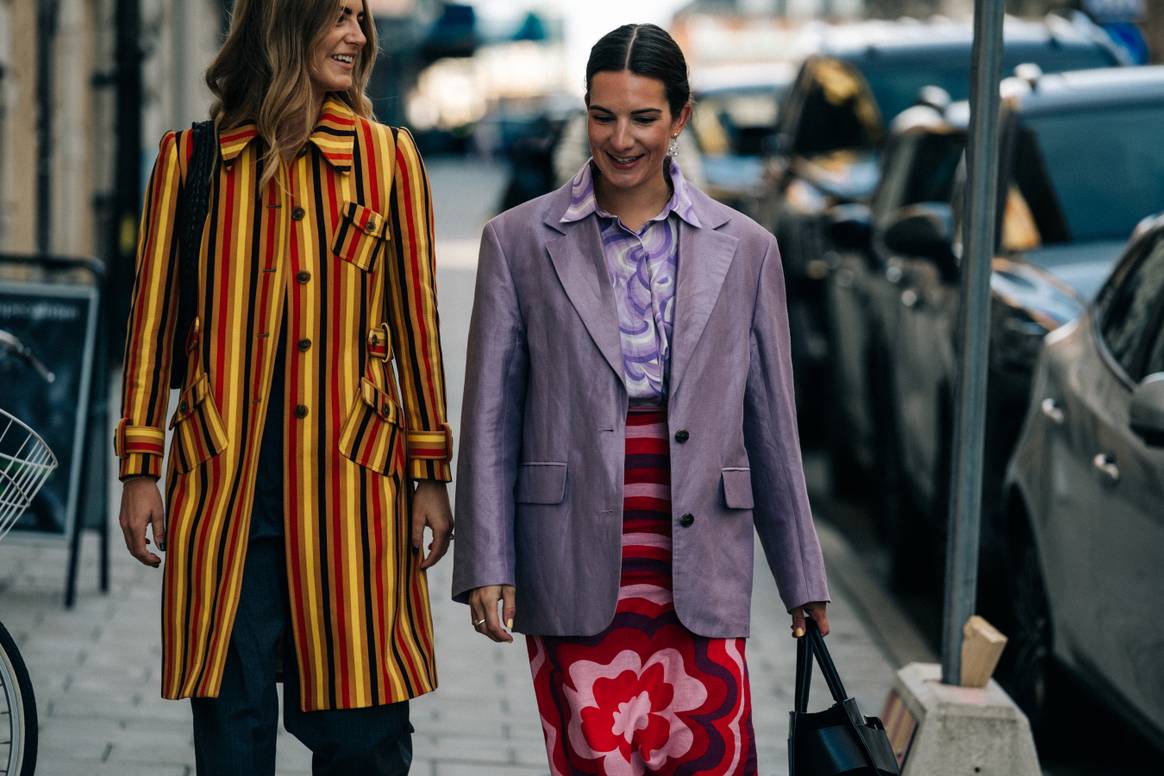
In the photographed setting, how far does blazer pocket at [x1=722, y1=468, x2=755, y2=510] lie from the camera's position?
363cm

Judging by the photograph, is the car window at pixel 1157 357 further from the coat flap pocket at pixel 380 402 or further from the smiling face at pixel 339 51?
the smiling face at pixel 339 51

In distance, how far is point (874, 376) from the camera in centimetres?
955

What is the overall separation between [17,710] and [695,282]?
1.52 meters

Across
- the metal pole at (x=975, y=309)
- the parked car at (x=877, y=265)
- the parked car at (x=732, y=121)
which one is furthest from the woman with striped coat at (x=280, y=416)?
the parked car at (x=732, y=121)

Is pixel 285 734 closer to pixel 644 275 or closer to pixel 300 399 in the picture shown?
pixel 300 399

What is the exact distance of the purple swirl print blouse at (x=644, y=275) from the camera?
361 centimetres

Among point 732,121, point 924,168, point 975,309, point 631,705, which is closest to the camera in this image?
point 631,705

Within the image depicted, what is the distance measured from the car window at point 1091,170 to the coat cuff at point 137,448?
484 centimetres

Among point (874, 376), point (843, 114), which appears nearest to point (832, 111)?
point (843, 114)

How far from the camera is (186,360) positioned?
3.78 metres

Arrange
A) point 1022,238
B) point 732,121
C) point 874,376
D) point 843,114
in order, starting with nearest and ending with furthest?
point 1022,238 → point 874,376 → point 843,114 → point 732,121

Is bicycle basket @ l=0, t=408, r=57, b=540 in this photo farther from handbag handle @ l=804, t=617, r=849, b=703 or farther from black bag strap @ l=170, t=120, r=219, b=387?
handbag handle @ l=804, t=617, r=849, b=703

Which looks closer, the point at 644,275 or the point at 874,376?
the point at 644,275

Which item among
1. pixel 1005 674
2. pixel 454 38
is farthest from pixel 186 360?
pixel 454 38
